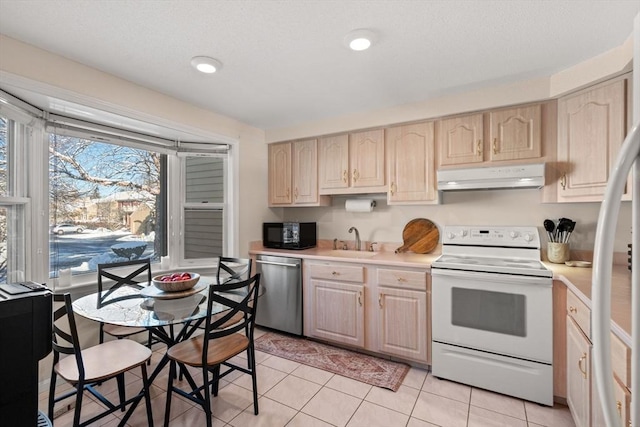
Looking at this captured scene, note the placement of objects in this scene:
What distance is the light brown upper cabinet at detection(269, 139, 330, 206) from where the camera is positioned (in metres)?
3.44

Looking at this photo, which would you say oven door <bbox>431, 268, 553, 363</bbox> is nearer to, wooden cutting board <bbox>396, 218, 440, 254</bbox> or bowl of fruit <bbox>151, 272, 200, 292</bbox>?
wooden cutting board <bbox>396, 218, 440, 254</bbox>

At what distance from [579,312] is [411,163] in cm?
164

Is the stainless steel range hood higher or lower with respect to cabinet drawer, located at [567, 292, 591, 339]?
higher

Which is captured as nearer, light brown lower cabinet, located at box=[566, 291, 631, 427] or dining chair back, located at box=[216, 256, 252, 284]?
light brown lower cabinet, located at box=[566, 291, 631, 427]

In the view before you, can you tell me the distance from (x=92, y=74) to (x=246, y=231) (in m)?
1.92

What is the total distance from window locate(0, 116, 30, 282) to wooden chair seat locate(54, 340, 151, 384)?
842mm

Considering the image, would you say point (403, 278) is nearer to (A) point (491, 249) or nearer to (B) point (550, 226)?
(A) point (491, 249)

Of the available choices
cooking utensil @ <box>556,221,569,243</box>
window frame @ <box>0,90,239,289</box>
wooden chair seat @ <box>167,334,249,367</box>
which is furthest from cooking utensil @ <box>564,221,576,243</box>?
window frame @ <box>0,90,239,289</box>

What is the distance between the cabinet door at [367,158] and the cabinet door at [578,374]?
1804mm

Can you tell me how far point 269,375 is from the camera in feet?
8.11

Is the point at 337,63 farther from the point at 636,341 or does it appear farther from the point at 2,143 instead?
the point at 2,143

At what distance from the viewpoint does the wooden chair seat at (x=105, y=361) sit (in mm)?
1624

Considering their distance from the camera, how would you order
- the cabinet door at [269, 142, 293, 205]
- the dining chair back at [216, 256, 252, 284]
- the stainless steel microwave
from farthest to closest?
the cabinet door at [269, 142, 293, 205] → the stainless steel microwave → the dining chair back at [216, 256, 252, 284]

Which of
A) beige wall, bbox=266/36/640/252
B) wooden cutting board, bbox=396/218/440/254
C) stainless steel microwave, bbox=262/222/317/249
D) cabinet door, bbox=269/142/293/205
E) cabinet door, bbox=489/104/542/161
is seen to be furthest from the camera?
cabinet door, bbox=269/142/293/205
